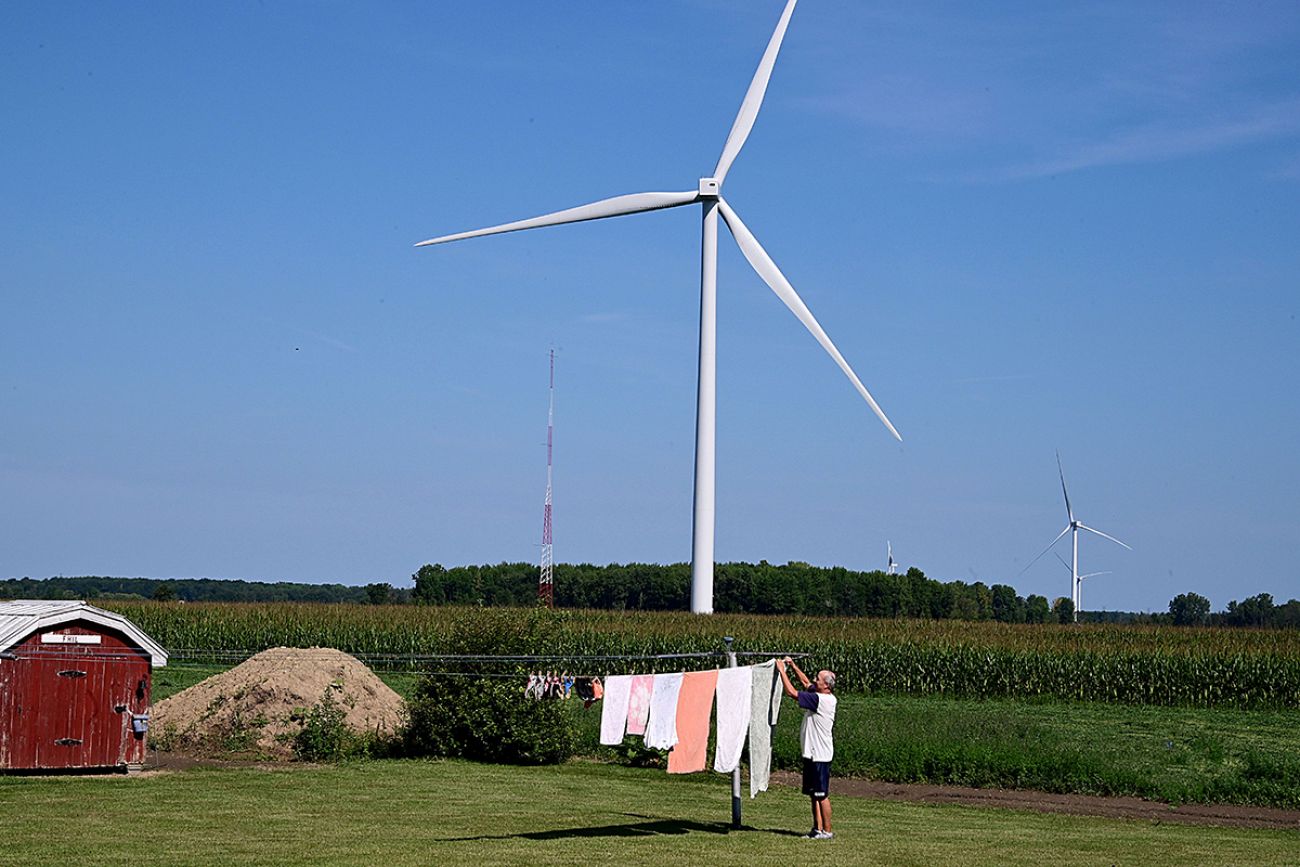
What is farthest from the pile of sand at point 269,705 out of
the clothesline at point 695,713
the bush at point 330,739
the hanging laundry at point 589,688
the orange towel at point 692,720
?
the orange towel at point 692,720

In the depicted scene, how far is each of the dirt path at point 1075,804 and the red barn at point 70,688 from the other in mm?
11887

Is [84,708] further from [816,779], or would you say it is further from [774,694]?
[816,779]

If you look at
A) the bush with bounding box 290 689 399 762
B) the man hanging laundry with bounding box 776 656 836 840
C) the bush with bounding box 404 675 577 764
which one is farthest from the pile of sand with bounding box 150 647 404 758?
the man hanging laundry with bounding box 776 656 836 840

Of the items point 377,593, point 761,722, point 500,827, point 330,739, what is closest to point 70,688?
point 330,739

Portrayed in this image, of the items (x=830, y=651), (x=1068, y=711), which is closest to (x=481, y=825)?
(x=1068, y=711)

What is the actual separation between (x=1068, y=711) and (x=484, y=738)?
2125cm

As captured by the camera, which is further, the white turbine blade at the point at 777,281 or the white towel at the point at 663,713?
the white turbine blade at the point at 777,281

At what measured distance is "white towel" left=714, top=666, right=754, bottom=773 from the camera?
18812 millimetres

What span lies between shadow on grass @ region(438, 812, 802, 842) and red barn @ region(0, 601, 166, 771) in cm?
923

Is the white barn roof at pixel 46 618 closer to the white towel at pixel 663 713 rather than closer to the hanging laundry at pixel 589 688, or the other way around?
the hanging laundry at pixel 589 688

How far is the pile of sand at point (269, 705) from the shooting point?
29.3m

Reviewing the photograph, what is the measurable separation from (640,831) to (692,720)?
1879 mm

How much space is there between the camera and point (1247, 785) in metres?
27.0

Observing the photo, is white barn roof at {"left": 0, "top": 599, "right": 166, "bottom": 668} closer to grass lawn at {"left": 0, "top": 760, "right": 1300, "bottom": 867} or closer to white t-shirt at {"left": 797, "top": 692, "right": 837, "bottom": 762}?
grass lawn at {"left": 0, "top": 760, "right": 1300, "bottom": 867}
